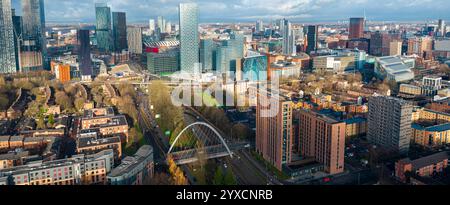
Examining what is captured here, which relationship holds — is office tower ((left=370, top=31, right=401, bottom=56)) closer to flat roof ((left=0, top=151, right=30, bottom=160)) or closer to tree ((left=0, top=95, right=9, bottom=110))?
tree ((left=0, top=95, right=9, bottom=110))

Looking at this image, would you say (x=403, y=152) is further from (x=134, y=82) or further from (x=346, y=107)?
(x=134, y=82)

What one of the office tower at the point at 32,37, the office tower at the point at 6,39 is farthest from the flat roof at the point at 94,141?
the office tower at the point at 32,37

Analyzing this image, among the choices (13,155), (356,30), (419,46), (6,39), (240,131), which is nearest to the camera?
(13,155)

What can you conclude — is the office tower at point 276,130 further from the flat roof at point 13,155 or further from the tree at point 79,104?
the tree at point 79,104

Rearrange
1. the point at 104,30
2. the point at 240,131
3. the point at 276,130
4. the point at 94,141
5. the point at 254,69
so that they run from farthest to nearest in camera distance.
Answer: the point at 104,30 → the point at 254,69 → the point at 240,131 → the point at 94,141 → the point at 276,130

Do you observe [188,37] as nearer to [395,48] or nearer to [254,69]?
[254,69]

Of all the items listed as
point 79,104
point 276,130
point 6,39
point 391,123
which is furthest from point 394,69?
point 6,39

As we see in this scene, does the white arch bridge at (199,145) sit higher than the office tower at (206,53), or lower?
lower
